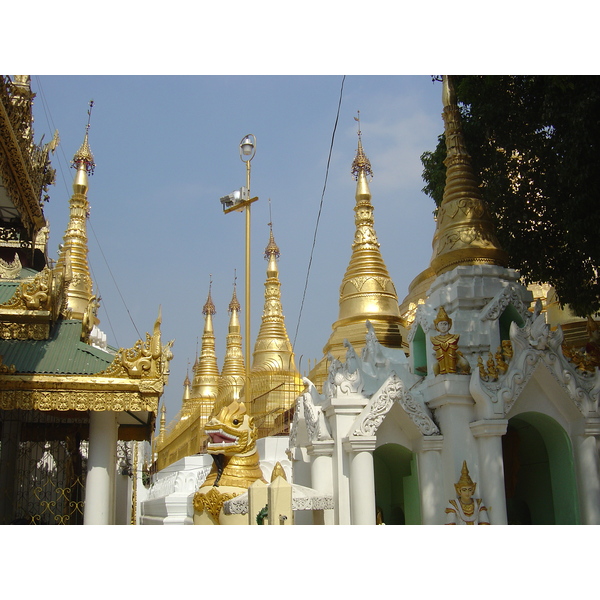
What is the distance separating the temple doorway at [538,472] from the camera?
795 centimetres

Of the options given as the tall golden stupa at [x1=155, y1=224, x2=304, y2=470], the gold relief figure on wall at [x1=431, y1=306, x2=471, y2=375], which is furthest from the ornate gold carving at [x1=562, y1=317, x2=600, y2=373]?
the tall golden stupa at [x1=155, y1=224, x2=304, y2=470]

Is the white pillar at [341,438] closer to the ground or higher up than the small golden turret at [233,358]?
closer to the ground

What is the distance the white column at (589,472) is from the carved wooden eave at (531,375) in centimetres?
21

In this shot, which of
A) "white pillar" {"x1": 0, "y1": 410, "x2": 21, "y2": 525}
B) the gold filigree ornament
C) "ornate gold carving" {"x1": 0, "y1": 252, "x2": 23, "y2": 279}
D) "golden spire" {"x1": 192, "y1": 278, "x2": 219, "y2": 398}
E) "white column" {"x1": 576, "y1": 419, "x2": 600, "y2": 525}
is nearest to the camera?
"white column" {"x1": 576, "y1": 419, "x2": 600, "y2": 525}

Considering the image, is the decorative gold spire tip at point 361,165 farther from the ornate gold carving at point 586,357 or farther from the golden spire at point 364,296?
the ornate gold carving at point 586,357

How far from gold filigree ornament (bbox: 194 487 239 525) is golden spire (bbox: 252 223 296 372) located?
1488 cm

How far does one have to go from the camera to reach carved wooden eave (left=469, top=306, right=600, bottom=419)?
303 inches

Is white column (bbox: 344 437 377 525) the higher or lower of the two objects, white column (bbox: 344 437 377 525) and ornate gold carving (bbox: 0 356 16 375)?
the lower

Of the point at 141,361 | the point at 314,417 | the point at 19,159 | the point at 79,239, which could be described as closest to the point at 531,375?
the point at 314,417

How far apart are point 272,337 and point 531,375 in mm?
16659

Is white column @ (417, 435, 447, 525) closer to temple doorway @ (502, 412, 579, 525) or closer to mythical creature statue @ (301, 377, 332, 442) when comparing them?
temple doorway @ (502, 412, 579, 525)

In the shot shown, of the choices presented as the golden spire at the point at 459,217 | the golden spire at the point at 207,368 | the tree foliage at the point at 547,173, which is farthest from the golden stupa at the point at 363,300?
the golden spire at the point at 207,368
